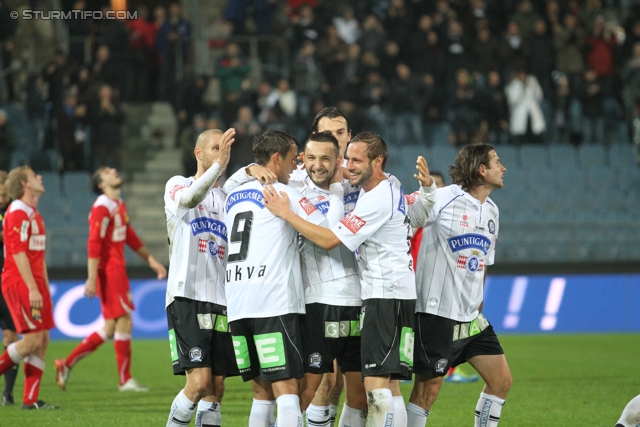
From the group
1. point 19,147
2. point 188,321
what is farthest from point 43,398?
point 19,147

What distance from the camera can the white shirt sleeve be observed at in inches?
233

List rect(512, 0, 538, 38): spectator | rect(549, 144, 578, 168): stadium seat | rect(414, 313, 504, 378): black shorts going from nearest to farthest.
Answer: rect(414, 313, 504, 378): black shorts → rect(549, 144, 578, 168): stadium seat → rect(512, 0, 538, 38): spectator

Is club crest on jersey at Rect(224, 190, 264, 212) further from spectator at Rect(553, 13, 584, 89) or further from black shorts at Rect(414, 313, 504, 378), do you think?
spectator at Rect(553, 13, 584, 89)

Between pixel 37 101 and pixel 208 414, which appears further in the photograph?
pixel 37 101

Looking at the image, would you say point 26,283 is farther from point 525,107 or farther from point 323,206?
point 525,107

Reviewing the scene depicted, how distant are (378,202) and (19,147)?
13897 millimetres

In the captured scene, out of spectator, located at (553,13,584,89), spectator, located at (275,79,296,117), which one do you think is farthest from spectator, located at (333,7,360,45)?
spectator, located at (553,13,584,89)

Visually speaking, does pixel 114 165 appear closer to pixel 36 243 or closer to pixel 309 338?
pixel 36 243

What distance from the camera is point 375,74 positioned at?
60.8ft

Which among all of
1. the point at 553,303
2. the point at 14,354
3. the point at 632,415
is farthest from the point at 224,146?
the point at 553,303

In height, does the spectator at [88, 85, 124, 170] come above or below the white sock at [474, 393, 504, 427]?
above

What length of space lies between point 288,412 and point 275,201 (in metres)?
1.36

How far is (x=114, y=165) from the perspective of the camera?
18.0 m

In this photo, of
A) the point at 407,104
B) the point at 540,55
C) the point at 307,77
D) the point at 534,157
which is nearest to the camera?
the point at 407,104
